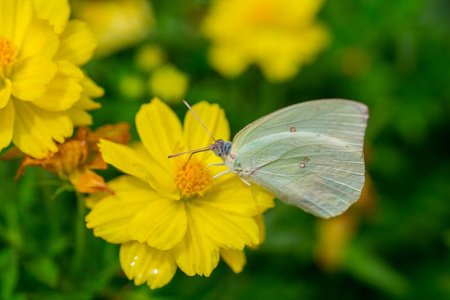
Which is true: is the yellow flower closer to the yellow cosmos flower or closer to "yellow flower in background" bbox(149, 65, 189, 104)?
the yellow cosmos flower

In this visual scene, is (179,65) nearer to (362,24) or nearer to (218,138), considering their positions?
(362,24)

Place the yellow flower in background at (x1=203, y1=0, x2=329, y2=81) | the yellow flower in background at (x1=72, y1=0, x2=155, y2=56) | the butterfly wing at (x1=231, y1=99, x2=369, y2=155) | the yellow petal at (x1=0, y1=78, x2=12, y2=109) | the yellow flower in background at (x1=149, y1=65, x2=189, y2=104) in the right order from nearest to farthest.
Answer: the yellow petal at (x1=0, y1=78, x2=12, y2=109) < the butterfly wing at (x1=231, y1=99, x2=369, y2=155) < the yellow flower in background at (x1=149, y1=65, x2=189, y2=104) < the yellow flower in background at (x1=203, y1=0, x2=329, y2=81) < the yellow flower in background at (x1=72, y1=0, x2=155, y2=56)

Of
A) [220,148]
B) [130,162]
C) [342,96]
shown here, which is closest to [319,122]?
[220,148]

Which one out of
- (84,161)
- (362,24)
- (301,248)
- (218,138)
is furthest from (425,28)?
(84,161)

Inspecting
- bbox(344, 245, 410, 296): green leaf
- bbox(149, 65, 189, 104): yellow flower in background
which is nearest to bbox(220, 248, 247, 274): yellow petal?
bbox(149, 65, 189, 104): yellow flower in background

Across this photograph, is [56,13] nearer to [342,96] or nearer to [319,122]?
[319,122]

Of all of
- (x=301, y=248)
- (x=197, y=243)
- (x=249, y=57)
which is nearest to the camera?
(x=197, y=243)

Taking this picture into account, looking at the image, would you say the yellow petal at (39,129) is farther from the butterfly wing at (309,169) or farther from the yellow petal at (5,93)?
the butterfly wing at (309,169)

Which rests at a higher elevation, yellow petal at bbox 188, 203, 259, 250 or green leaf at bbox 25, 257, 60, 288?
yellow petal at bbox 188, 203, 259, 250
